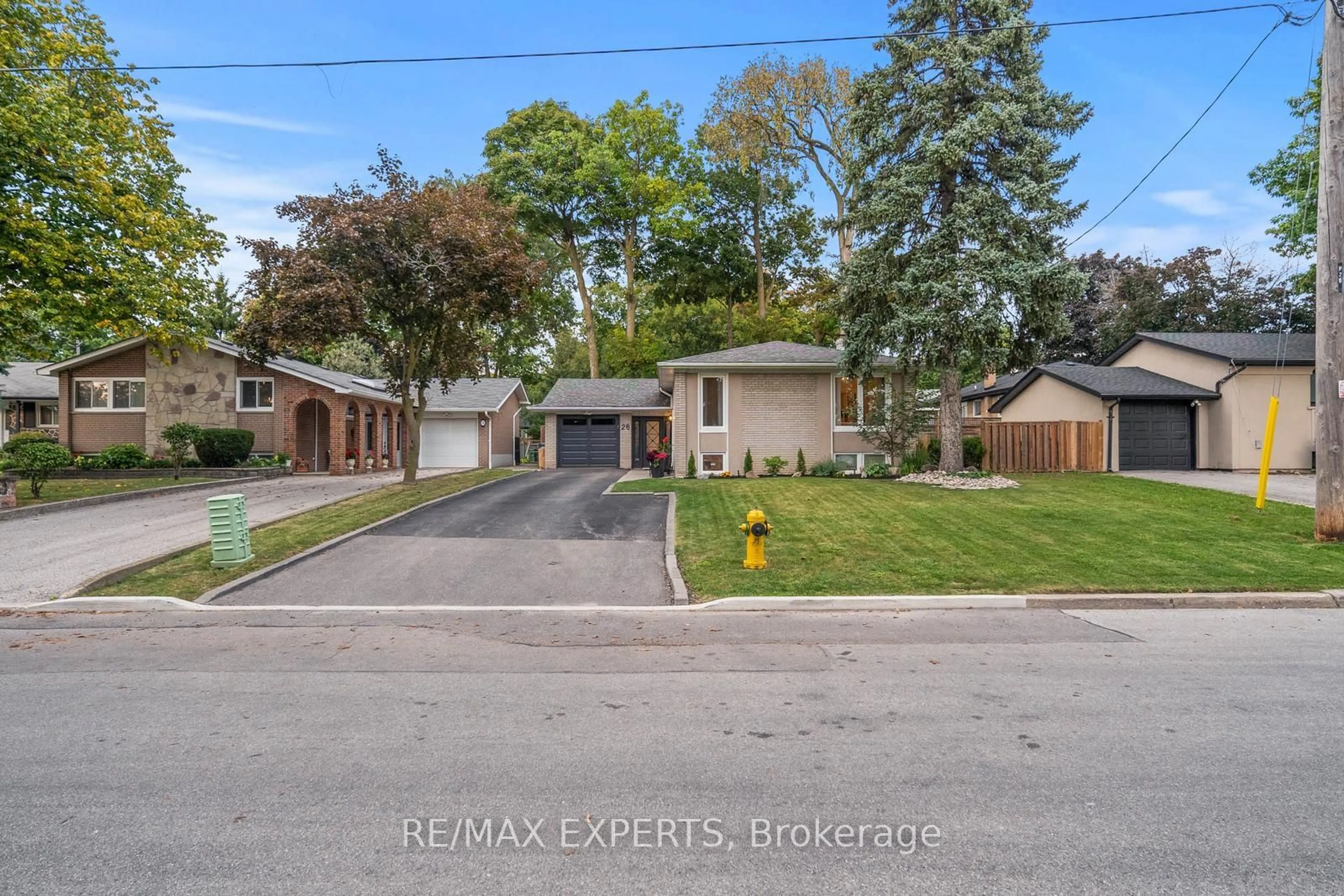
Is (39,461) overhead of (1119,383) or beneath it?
beneath

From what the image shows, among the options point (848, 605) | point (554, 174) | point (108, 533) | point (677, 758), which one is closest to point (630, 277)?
point (554, 174)

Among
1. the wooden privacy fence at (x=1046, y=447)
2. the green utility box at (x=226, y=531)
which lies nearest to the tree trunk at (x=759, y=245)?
the wooden privacy fence at (x=1046, y=447)

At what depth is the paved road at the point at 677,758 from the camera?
10.1 feet

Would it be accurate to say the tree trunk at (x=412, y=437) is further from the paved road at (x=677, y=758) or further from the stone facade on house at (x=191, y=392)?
the paved road at (x=677, y=758)

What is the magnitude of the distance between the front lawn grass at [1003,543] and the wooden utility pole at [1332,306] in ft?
2.54

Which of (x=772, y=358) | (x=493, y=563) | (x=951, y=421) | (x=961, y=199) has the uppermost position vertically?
(x=961, y=199)

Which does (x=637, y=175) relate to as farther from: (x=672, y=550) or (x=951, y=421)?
(x=672, y=550)

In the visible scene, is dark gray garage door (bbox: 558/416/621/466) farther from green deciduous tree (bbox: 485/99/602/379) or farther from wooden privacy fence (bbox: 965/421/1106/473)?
wooden privacy fence (bbox: 965/421/1106/473)

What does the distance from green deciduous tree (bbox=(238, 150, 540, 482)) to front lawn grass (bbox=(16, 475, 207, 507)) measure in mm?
4915

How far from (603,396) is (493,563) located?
2223 centimetres

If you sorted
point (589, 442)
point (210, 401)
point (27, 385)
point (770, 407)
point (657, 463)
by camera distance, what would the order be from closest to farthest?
point (770, 407) → point (657, 463) → point (210, 401) → point (589, 442) → point (27, 385)

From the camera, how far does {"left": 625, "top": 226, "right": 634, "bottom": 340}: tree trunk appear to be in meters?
41.5

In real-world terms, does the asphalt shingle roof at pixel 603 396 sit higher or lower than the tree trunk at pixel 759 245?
lower

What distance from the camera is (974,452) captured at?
869 inches
